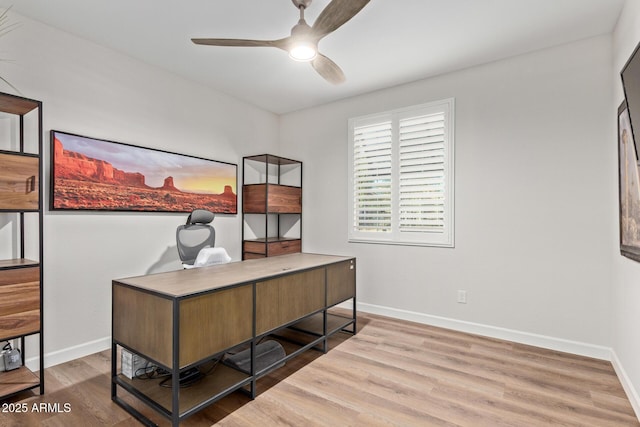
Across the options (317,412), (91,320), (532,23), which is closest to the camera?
(317,412)

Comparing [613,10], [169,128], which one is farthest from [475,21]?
[169,128]

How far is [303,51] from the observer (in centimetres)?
225

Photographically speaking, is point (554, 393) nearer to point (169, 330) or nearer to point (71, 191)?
point (169, 330)

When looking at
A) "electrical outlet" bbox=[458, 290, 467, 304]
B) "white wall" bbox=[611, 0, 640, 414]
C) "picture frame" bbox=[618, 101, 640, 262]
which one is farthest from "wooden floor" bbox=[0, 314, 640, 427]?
"picture frame" bbox=[618, 101, 640, 262]

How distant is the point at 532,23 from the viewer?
2686 mm

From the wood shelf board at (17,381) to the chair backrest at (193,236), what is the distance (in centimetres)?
130

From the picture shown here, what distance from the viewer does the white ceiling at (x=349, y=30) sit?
8.09ft

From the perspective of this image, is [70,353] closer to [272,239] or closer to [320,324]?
[320,324]

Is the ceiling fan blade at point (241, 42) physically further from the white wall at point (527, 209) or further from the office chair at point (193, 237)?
the white wall at point (527, 209)

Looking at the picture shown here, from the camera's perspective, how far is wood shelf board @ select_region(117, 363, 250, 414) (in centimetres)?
197

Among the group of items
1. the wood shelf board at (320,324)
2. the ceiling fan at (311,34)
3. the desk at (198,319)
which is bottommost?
the wood shelf board at (320,324)

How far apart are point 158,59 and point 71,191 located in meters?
1.50

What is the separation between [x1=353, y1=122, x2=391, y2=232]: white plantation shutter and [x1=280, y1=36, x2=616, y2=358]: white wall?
34 centimetres

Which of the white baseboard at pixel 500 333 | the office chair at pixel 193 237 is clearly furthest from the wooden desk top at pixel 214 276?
the white baseboard at pixel 500 333
